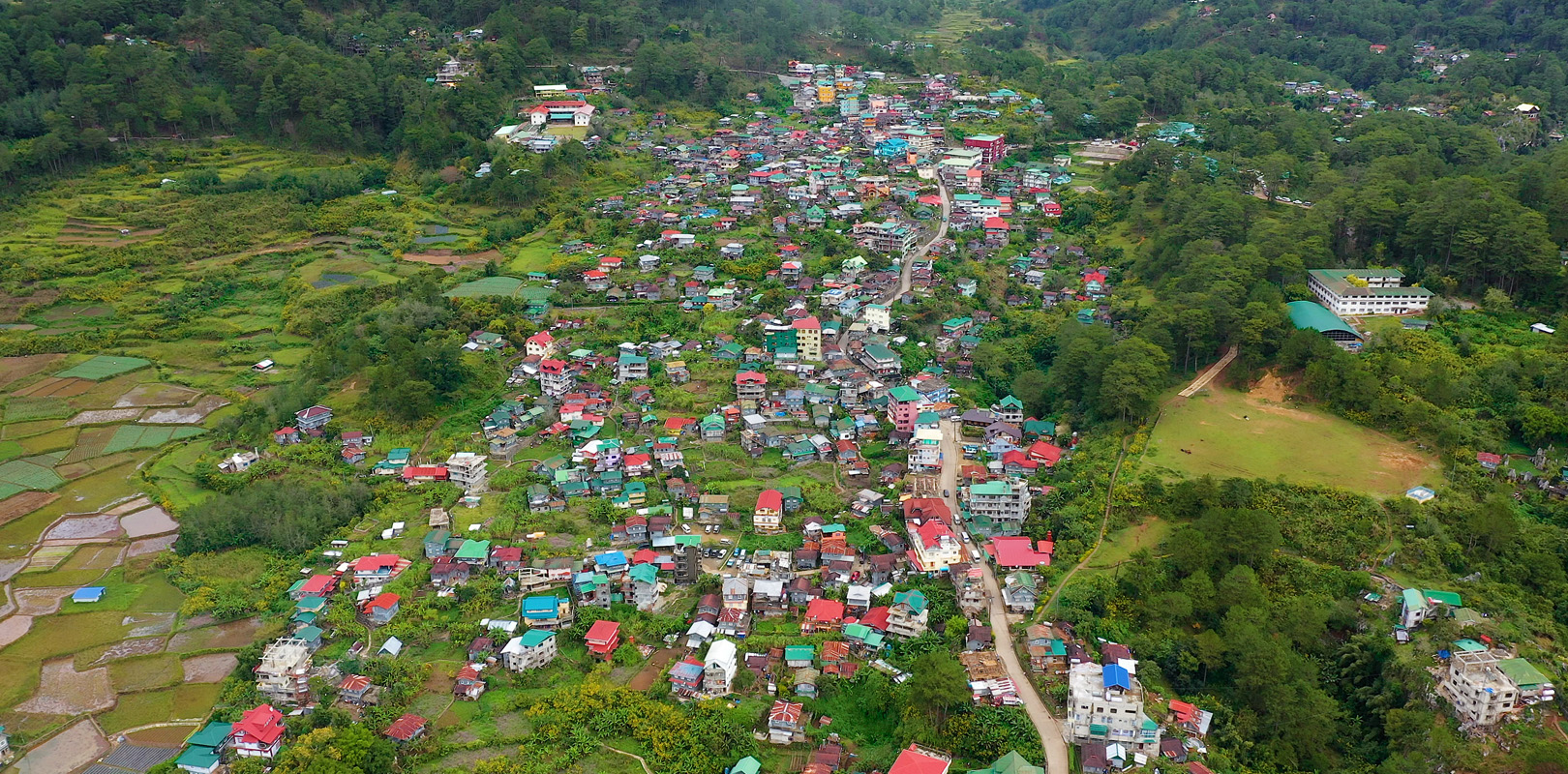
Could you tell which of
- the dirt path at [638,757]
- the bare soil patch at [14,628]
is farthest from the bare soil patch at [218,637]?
the dirt path at [638,757]

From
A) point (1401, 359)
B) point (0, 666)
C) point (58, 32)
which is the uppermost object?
point (58, 32)

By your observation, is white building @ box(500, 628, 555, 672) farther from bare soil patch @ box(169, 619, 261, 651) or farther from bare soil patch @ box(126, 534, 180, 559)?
bare soil patch @ box(126, 534, 180, 559)

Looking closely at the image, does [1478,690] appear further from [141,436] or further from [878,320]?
[141,436]

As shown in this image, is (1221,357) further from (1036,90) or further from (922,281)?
(1036,90)

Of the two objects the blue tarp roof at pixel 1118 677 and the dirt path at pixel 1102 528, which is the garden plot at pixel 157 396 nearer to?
the dirt path at pixel 1102 528

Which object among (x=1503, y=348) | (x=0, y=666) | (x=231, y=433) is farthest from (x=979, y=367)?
(x=0, y=666)

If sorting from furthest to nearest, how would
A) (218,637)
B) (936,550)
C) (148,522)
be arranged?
(148,522) → (936,550) → (218,637)

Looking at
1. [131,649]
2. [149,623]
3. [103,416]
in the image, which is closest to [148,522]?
[149,623]
